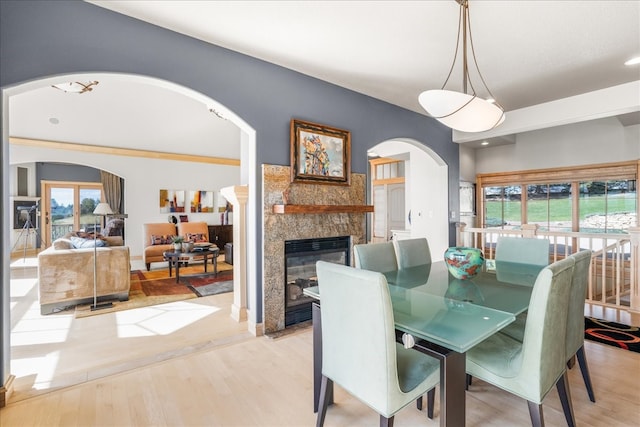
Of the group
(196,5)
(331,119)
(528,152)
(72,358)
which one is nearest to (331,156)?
(331,119)

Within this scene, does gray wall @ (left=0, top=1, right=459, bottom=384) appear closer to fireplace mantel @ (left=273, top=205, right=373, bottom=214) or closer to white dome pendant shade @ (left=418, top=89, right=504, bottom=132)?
fireplace mantel @ (left=273, top=205, right=373, bottom=214)

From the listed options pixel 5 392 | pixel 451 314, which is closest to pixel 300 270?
pixel 451 314

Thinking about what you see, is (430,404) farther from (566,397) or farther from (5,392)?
(5,392)

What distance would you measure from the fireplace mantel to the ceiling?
4.65 feet

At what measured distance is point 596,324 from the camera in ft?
10.7

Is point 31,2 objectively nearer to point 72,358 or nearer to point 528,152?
point 72,358

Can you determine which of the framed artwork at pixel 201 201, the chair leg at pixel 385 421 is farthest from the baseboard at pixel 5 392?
the framed artwork at pixel 201 201

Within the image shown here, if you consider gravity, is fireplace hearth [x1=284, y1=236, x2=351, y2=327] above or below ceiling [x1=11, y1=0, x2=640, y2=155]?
below

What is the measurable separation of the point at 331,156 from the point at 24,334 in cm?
353

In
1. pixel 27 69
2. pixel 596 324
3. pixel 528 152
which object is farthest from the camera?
pixel 528 152

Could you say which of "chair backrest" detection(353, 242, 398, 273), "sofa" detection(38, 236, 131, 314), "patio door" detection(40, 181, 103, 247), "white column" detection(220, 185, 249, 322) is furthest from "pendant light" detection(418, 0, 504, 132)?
"patio door" detection(40, 181, 103, 247)

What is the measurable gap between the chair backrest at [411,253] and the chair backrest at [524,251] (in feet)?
2.05

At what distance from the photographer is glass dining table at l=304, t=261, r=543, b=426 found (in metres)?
1.29

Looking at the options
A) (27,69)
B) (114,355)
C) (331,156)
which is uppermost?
(27,69)
